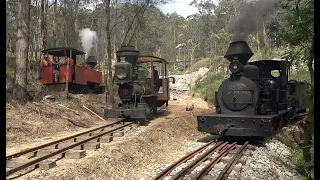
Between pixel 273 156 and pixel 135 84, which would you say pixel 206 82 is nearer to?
pixel 135 84

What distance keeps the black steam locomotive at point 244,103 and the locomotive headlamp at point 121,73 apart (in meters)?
4.26

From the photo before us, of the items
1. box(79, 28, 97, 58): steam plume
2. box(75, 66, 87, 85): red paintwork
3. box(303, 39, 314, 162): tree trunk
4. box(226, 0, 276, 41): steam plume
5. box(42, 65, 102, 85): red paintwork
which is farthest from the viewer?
box(79, 28, 97, 58): steam plume

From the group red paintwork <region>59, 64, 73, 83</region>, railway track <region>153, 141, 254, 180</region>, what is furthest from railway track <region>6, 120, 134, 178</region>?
red paintwork <region>59, 64, 73, 83</region>

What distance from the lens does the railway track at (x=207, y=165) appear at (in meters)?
5.61

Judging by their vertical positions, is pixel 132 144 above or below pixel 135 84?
below

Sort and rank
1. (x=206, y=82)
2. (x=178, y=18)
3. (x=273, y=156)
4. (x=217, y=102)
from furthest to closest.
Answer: (x=178, y=18) → (x=206, y=82) → (x=217, y=102) → (x=273, y=156)

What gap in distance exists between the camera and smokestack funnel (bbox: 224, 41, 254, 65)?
31.0ft

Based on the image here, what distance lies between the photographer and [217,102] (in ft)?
32.7

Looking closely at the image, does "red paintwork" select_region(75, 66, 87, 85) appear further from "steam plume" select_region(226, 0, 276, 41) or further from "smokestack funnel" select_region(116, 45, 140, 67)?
"steam plume" select_region(226, 0, 276, 41)

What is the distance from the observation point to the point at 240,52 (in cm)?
945
